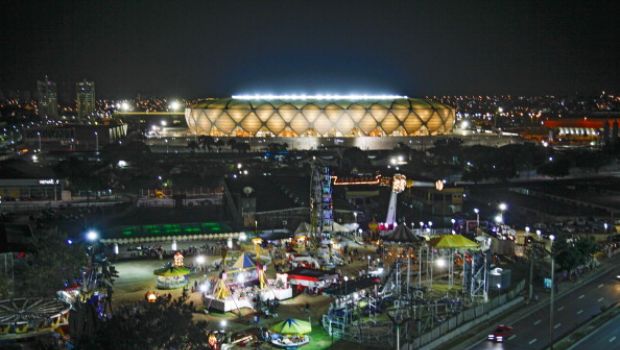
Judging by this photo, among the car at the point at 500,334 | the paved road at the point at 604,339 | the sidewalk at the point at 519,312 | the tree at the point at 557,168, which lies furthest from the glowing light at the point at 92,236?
the tree at the point at 557,168

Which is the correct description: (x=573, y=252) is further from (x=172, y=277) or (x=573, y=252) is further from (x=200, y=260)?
(x=172, y=277)

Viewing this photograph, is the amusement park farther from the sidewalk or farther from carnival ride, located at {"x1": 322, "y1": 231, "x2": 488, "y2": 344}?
the sidewalk

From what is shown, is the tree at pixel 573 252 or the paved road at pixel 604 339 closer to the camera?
the paved road at pixel 604 339

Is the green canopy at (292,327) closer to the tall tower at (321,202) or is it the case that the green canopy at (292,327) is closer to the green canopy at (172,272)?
the green canopy at (172,272)

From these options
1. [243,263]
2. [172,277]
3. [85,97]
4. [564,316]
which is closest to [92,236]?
[172,277]

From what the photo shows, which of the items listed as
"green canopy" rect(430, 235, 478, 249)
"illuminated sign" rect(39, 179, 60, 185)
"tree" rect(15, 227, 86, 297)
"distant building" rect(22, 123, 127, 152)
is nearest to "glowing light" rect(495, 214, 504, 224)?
"green canopy" rect(430, 235, 478, 249)

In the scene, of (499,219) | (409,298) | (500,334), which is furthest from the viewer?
(499,219)
